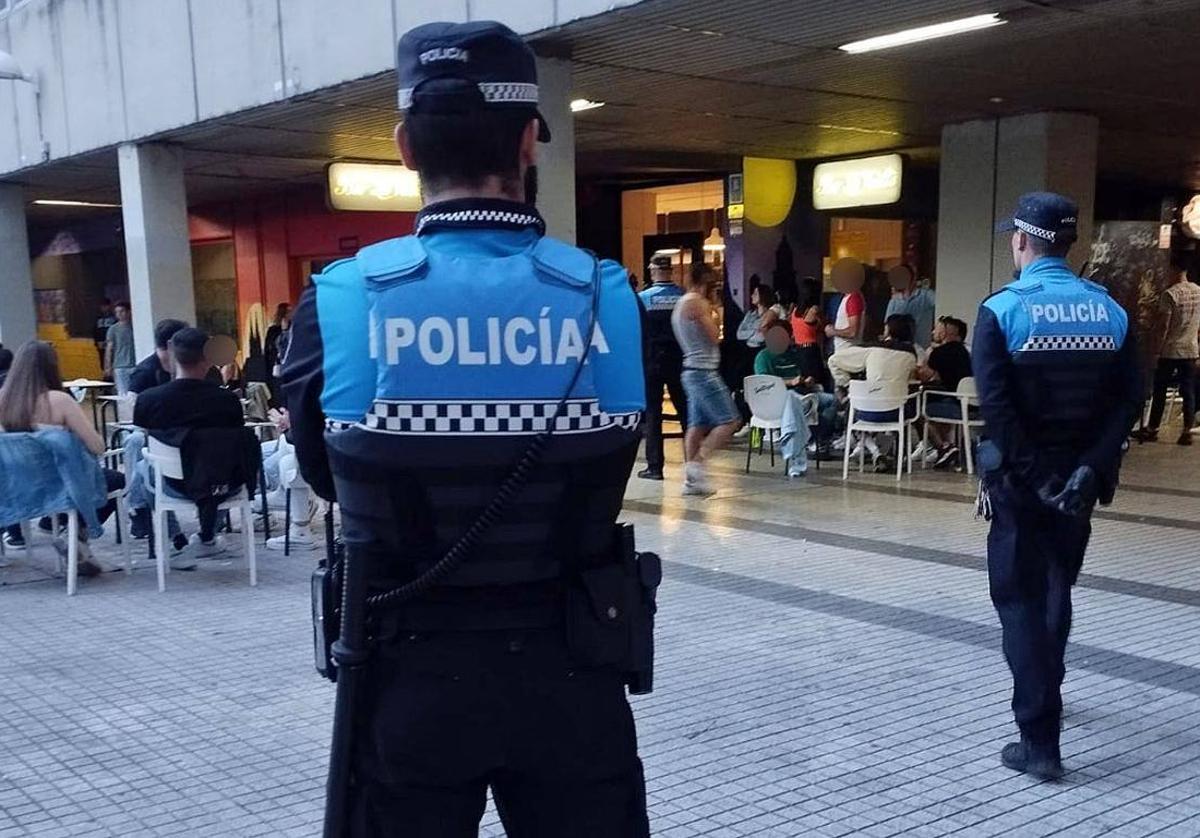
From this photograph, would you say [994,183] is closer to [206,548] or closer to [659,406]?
[659,406]

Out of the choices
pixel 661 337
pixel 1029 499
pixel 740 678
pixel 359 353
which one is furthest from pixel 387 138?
pixel 359 353

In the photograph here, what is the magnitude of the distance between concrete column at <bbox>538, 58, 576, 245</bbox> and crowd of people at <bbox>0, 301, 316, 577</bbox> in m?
2.60

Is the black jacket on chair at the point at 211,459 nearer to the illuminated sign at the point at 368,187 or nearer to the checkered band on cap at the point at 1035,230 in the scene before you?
the checkered band on cap at the point at 1035,230

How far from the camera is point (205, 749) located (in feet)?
13.6

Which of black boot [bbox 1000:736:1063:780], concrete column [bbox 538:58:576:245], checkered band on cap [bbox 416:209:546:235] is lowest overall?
black boot [bbox 1000:736:1063:780]

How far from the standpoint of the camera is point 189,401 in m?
6.52

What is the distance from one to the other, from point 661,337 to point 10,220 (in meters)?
10.6

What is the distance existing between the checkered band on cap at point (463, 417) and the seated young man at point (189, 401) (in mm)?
5135

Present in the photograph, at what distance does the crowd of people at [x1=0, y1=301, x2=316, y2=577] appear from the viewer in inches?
256

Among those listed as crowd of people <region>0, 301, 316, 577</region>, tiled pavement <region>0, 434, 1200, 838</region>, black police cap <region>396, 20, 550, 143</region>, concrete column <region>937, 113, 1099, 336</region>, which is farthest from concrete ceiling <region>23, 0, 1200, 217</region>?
black police cap <region>396, 20, 550, 143</region>

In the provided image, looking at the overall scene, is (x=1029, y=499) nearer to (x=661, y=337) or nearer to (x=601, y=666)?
(x=601, y=666)

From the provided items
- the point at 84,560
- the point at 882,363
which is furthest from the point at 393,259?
the point at 882,363

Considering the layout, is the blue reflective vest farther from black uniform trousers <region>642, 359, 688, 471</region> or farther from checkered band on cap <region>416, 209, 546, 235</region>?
black uniform trousers <region>642, 359, 688, 471</region>

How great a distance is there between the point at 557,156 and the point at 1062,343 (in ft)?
17.6
